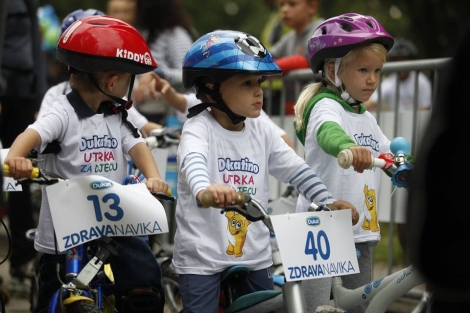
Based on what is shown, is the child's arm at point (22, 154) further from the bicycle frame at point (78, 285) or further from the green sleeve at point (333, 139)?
the green sleeve at point (333, 139)

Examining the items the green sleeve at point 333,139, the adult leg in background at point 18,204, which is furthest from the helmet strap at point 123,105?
the adult leg in background at point 18,204

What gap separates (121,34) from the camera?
5.17 metres

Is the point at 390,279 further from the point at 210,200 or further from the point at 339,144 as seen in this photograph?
the point at 210,200

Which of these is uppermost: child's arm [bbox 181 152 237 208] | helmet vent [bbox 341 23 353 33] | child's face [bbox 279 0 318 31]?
child's face [bbox 279 0 318 31]

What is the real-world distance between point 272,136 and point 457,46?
2374mm

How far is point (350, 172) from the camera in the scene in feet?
17.6

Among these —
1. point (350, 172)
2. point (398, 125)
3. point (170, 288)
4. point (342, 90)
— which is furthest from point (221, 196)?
point (398, 125)


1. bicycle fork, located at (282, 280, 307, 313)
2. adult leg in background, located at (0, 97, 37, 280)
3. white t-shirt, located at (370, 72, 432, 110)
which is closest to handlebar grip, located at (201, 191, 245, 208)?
bicycle fork, located at (282, 280, 307, 313)

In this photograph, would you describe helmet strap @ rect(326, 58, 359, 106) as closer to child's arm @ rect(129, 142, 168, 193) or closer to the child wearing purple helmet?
the child wearing purple helmet

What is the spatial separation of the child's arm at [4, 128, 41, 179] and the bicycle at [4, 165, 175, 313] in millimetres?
35

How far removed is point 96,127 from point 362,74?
1.44m

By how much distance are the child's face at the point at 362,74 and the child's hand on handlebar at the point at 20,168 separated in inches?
71.9

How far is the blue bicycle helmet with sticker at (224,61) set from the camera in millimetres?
4930

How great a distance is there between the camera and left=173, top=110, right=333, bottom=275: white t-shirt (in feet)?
16.0
